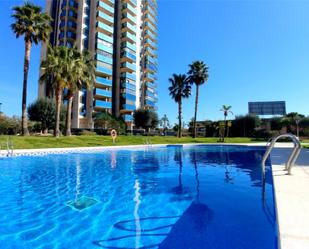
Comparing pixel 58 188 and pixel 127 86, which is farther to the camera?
pixel 127 86

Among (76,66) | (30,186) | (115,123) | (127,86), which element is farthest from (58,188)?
(127,86)

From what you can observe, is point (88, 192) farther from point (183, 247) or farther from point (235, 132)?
point (235, 132)

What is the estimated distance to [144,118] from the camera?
60219mm

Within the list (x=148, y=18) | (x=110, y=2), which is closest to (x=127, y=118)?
(x=110, y=2)

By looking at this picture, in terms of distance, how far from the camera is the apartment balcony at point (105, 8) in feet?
196

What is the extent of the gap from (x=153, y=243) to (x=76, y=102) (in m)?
53.7

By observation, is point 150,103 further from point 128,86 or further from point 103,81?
point 103,81

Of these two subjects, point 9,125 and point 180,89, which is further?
point 9,125

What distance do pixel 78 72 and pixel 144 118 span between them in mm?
32920

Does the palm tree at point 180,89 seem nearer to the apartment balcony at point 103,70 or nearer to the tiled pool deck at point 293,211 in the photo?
the apartment balcony at point 103,70

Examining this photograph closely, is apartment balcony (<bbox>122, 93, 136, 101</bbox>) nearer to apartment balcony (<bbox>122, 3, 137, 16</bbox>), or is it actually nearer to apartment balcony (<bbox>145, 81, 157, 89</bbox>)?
apartment balcony (<bbox>145, 81, 157, 89</bbox>)

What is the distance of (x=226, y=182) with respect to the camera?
Answer: 28.4 feet

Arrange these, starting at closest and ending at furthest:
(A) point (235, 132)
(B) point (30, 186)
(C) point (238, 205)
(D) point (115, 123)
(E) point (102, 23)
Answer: (C) point (238, 205), (B) point (30, 186), (D) point (115, 123), (E) point (102, 23), (A) point (235, 132)

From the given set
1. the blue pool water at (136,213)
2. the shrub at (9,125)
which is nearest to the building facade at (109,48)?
the shrub at (9,125)
